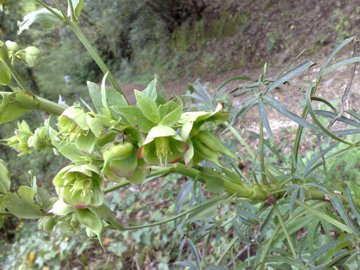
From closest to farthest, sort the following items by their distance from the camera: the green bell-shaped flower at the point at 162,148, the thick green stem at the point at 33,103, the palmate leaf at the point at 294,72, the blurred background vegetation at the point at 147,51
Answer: the green bell-shaped flower at the point at 162,148, the thick green stem at the point at 33,103, the palmate leaf at the point at 294,72, the blurred background vegetation at the point at 147,51

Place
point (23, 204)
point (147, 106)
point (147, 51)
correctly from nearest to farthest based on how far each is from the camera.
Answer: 1. point (147, 106)
2. point (23, 204)
3. point (147, 51)

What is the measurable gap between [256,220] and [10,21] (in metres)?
3.70

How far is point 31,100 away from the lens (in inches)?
25.7

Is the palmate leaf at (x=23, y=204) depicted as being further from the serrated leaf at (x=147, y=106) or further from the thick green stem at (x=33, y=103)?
the serrated leaf at (x=147, y=106)

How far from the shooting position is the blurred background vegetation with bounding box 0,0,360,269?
8.84 feet

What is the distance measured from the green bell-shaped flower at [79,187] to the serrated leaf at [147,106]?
119 mm

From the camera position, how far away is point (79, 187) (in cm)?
60

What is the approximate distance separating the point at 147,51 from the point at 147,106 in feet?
23.4

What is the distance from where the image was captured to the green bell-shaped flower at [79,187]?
0.60 meters

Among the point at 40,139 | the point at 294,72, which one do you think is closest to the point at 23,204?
the point at 40,139

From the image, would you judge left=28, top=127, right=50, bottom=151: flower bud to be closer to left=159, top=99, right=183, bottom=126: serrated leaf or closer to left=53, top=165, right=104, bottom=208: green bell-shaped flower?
left=53, top=165, right=104, bottom=208: green bell-shaped flower

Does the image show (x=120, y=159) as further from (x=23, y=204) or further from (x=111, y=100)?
(x=23, y=204)

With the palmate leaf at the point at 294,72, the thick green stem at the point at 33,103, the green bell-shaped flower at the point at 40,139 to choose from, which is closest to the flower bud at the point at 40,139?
the green bell-shaped flower at the point at 40,139

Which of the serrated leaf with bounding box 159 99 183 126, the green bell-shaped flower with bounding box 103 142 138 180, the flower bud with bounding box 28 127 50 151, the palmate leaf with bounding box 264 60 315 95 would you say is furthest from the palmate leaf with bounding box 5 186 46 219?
the palmate leaf with bounding box 264 60 315 95
